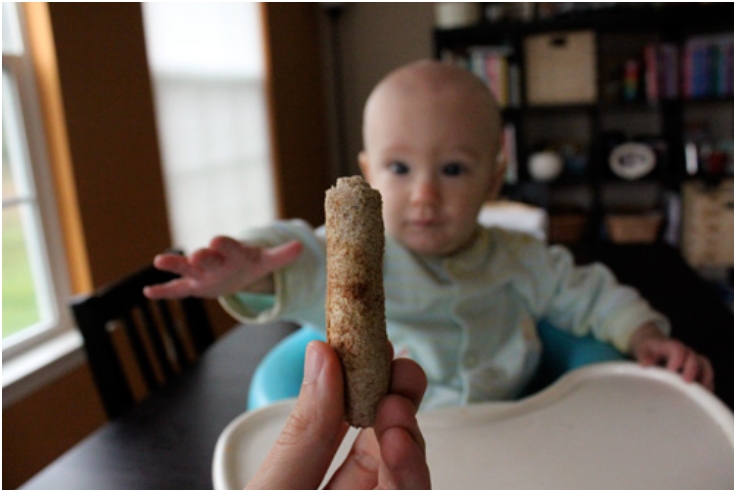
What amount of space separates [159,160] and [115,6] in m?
0.38

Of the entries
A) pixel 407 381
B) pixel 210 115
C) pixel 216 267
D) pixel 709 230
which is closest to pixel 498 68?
pixel 210 115

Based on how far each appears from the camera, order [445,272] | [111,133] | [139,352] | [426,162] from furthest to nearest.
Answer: [111,133] → [139,352] → [445,272] → [426,162]

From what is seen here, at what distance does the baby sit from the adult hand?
0.18 feet

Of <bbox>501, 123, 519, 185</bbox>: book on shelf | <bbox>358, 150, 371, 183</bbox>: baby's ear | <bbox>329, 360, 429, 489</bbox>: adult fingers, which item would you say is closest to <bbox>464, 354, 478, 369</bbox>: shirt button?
<bbox>358, 150, 371, 183</bbox>: baby's ear

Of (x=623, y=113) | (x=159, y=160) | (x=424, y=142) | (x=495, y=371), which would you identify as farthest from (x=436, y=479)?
(x=623, y=113)

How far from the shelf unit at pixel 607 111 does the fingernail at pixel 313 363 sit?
6.76 feet

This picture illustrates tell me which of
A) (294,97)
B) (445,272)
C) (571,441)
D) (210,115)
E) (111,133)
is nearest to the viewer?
(571,441)

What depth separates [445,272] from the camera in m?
0.51

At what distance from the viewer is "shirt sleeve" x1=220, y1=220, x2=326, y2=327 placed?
55 centimetres

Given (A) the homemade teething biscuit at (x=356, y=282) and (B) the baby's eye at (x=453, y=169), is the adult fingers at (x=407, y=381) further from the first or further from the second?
(B) the baby's eye at (x=453, y=169)

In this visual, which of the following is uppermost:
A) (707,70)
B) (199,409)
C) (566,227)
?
(707,70)

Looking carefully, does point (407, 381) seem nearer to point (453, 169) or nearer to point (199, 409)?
point (453, 169)

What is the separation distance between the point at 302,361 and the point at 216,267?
0.29 m

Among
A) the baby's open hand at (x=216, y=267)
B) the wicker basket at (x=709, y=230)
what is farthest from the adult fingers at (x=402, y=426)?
the wicker basket at (x=709, y=230)
